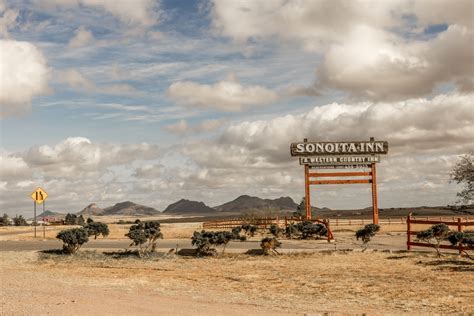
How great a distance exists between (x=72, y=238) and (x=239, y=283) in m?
12.3

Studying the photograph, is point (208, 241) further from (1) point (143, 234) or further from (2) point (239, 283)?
(2) point (239, 283)

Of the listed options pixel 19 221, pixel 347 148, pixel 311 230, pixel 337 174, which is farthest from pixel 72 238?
pixel 19 221

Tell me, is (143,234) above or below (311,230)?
above

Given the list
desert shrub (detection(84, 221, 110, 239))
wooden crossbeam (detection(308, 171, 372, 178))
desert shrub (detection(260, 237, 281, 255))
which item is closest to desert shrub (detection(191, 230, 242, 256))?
desert shrub (detection(260, 237, 281, 255))

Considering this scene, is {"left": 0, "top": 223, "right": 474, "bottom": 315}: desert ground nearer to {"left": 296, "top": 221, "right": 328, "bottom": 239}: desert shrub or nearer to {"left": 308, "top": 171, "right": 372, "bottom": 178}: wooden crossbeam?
{"left": 296, "top": 221, "right": 328, "bottom": 239}: desert shrub

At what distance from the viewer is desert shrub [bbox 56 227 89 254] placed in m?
26.4

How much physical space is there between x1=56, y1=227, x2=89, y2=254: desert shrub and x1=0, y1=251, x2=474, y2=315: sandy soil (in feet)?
2.45

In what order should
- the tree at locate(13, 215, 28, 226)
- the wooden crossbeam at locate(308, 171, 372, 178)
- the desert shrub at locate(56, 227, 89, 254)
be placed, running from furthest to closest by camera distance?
the tree at locate(13, 215, 28, 226), the wooden crossbeam at locate(308, 171, 372, 178), the desert shrub at locate(56, 227, 89, 254)

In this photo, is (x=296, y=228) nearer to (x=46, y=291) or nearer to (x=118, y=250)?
(x=118, y=250)

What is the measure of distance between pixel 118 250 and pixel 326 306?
1775 centimetres

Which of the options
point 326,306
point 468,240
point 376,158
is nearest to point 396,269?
point 468,240

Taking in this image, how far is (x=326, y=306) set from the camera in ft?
45.2

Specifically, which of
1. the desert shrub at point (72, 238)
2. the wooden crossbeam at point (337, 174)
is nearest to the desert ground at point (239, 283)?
the desert shrub at point (72, 238)

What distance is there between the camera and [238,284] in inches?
700
